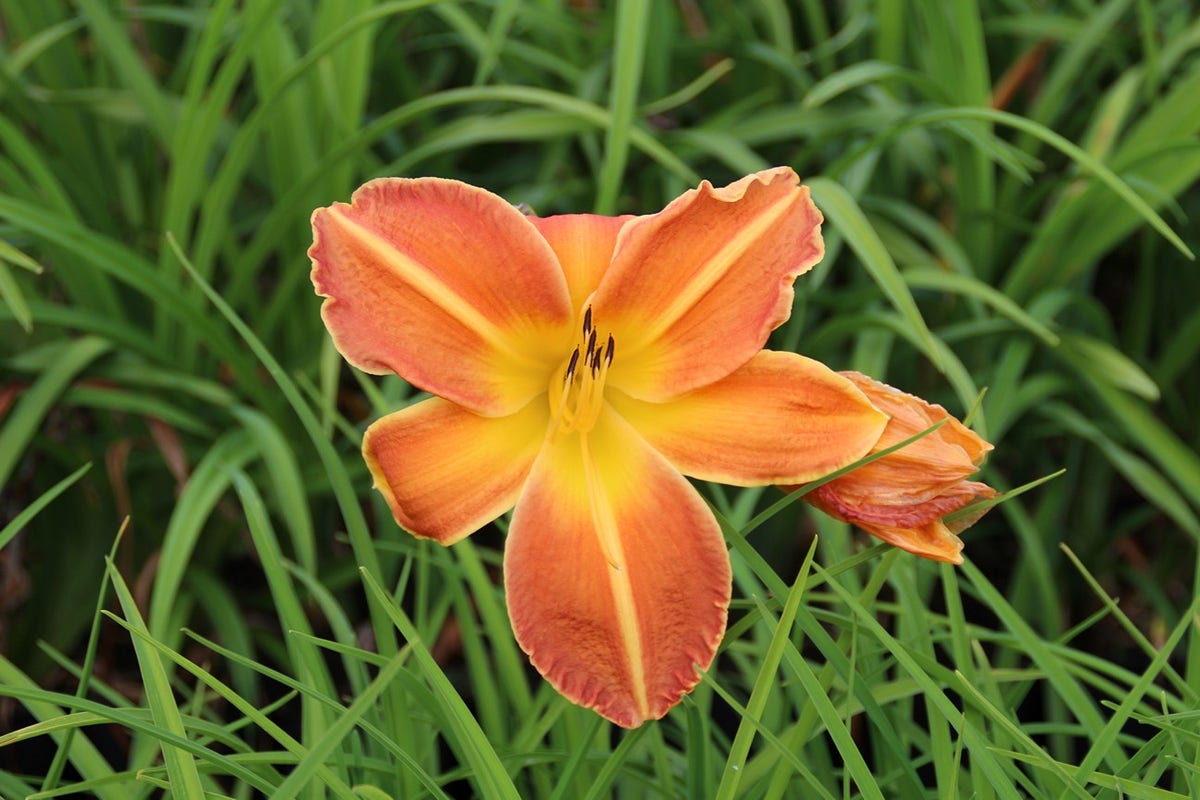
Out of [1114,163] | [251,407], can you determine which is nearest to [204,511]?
[251,407]

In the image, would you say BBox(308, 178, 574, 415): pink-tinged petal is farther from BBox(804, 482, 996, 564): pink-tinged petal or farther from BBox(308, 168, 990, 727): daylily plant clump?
BBox(804, 482, 996, 564): pink-tinged petal

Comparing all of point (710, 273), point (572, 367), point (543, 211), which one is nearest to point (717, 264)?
point (710, 273)

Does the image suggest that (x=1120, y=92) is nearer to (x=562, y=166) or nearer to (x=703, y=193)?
(x=562, y=166)

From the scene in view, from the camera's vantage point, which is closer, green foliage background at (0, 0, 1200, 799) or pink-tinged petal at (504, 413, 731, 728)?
pink-tinged petal at (504, 413, 731, 728)

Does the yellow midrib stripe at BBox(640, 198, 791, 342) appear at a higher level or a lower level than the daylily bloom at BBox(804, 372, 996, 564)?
higher

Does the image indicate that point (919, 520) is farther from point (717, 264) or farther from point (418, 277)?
point (418, 277)

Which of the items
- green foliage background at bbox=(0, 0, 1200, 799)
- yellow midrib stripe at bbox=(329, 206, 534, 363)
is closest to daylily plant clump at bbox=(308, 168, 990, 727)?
yellow midrib stripe at bbox=(329, 206, 534, 363)

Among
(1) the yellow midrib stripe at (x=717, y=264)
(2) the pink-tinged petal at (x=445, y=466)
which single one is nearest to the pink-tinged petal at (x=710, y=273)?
(1) the yellow midrib stripe at (x=717, y=264)

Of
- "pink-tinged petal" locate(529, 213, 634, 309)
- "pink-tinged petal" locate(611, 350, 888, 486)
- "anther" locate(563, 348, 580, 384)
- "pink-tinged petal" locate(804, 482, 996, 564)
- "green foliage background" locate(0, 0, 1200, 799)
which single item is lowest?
"green foliage background" locate(0, 0, 1200, 799)
